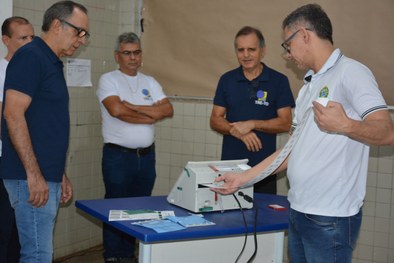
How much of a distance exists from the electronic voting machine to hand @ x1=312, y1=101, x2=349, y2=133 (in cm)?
106

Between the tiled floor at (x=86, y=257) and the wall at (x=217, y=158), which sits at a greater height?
the wall at (x=217, y=158)

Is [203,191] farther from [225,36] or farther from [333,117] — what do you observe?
[225,36]

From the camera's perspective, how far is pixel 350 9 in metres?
4.24

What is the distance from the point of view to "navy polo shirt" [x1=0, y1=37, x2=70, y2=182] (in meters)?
2.60

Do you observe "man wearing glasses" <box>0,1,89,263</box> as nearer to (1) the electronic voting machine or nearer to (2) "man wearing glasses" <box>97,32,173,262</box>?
(1) the electronic voting machine

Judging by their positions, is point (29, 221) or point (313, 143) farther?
point (29, 221)

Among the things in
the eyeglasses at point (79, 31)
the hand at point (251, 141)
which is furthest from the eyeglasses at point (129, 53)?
the eyeglasses at point (79, 31)

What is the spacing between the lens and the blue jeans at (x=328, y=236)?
212 cm

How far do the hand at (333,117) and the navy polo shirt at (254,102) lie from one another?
74.0 inches

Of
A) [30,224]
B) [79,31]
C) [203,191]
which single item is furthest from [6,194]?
[203,191]

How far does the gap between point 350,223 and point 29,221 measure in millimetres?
1560

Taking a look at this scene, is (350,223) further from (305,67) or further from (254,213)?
(254,213)

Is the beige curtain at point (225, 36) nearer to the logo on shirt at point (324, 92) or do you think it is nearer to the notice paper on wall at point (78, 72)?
the notice paper on wall at point (78, 72)

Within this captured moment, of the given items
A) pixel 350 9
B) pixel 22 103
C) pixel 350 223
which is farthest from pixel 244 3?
pixel 350 223
